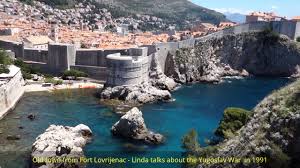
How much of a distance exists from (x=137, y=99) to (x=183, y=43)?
20434 millimetres

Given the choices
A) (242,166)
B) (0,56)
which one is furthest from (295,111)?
(0,56)

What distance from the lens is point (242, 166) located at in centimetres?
1577

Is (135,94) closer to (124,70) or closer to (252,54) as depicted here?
(124,70)

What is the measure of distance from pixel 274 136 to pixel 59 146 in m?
17.2

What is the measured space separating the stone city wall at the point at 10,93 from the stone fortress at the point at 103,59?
9959mm

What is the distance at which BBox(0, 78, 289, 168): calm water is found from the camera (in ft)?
104

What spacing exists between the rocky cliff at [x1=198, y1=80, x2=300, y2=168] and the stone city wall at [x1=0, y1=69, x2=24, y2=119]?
2765cm

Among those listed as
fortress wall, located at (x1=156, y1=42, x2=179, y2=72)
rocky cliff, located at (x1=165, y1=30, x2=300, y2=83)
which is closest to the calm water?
fortress wall, located at (x1=156, y1=42, x2=179, y2=72)

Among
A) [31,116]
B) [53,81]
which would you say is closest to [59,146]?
[31,116]

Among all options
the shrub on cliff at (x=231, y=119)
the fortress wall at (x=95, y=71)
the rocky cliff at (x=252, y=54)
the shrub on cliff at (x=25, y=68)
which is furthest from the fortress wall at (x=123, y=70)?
the rocky cliff at (x=252, y=54)

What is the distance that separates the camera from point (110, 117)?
40875 millimetres

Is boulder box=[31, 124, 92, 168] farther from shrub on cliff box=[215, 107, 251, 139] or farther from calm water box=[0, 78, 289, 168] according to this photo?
shrub on cliff box=[215, 107, 251, 139]

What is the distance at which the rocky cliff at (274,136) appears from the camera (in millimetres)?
15375

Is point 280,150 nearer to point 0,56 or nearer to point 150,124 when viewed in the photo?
point 150,124
